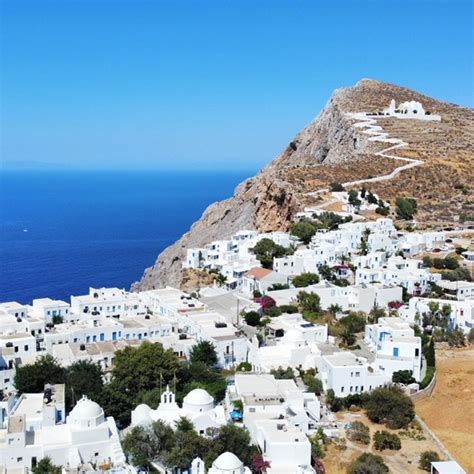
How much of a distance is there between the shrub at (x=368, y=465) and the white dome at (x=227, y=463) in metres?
5.20

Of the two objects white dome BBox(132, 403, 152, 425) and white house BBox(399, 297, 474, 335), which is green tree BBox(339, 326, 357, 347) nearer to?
white house BBox(399, 297, 474, 335)

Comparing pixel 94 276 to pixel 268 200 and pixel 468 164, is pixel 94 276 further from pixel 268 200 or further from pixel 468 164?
pixel 468 164

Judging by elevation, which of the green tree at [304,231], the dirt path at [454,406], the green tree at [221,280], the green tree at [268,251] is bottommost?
the dirt path at [454,406]

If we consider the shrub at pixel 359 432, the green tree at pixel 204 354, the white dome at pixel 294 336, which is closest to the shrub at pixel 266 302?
the white dome at pixel 294 336

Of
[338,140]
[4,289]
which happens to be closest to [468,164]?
[338,140]

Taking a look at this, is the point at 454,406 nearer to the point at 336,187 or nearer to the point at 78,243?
the point at 336,187

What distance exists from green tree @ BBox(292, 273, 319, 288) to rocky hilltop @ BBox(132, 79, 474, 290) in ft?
39.2

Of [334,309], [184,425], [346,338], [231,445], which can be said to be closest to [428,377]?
[346,338]

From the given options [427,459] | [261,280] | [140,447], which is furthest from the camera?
[261,280]

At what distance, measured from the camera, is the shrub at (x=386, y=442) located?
1071 inches

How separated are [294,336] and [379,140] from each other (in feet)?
197

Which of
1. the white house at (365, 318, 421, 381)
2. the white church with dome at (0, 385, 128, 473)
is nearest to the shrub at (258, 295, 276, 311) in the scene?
the white house at (365, 318, 421, 381)

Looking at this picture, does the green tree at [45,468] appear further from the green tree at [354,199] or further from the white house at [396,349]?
the green tree at [354,199]

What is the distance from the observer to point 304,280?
45500 millimetres
